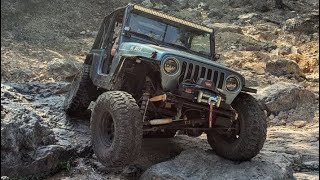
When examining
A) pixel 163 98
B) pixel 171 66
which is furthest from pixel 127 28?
pixel 163 98

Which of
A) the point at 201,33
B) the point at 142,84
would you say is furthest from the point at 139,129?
the point at 201,33

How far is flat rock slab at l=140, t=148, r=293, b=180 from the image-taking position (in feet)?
14.7

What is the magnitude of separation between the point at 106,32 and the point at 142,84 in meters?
1.47

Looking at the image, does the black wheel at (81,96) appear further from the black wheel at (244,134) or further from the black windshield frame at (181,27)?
the black wheel at (244,134)

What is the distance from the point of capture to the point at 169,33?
5.65m

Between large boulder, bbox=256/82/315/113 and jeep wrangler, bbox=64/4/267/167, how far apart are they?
11.6 ft

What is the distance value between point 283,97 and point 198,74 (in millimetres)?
4671

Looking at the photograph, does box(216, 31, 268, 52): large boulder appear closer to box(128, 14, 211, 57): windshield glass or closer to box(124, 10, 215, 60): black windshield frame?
box(124, 10, 215, 60): black windshield frame

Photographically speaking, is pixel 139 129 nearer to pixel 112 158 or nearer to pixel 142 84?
pixel 112 158

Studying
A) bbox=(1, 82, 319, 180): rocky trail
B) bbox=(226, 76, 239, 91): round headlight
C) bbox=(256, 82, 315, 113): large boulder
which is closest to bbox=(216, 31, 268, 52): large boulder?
bbox=(256, 82, 315, 113): large boulder

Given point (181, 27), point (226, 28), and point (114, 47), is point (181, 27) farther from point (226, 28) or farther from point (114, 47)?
point (226, 28)

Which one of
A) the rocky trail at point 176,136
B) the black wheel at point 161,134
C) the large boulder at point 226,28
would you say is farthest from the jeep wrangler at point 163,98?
the large boulder at point 226,28

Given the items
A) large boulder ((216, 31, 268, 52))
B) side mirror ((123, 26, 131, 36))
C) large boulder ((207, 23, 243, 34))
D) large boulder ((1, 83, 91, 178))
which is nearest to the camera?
large boulder ((1, 83, 91, 178))

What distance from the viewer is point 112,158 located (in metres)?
4.36
